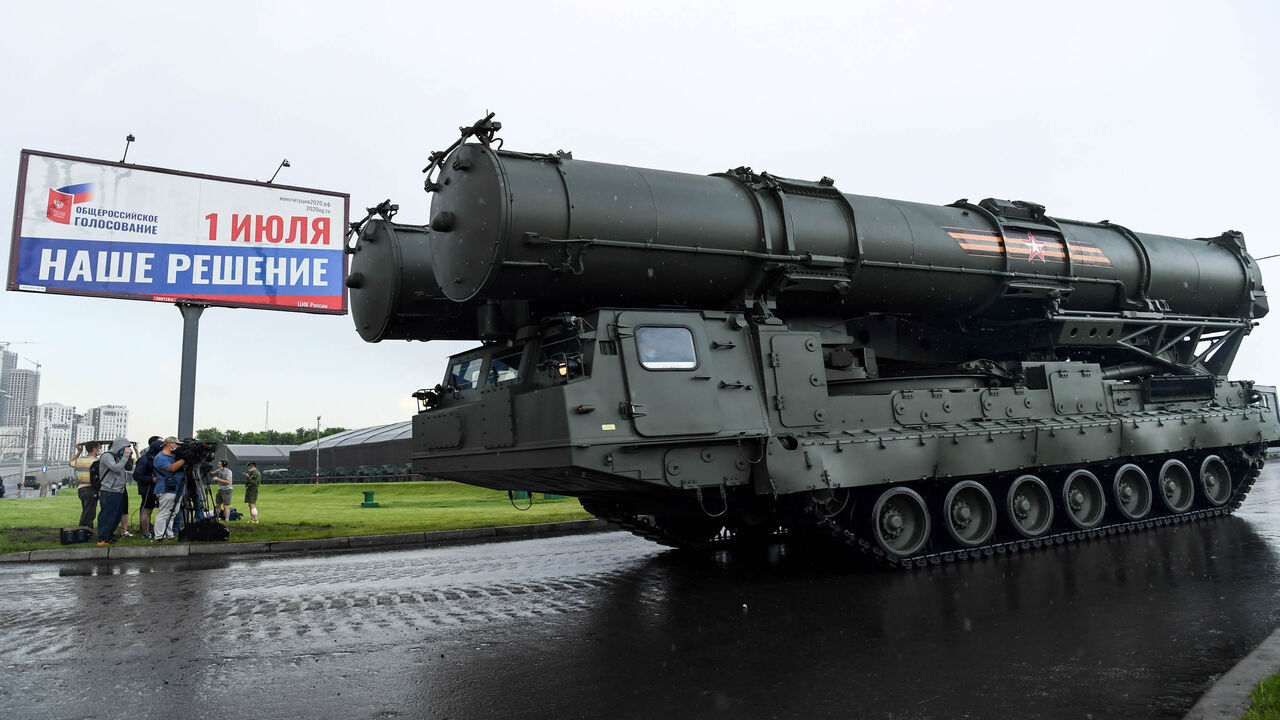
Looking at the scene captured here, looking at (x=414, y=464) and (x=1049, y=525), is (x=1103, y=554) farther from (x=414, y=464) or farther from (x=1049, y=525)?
(x=414, y=464)

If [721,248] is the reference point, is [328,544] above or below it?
below

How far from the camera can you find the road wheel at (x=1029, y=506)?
1079 cm

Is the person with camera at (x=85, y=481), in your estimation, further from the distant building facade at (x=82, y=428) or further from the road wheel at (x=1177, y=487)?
the distant building facade at (x=82, y=428)

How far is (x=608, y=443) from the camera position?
797 centimetres

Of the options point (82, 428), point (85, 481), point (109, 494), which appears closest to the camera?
point (109, 494)

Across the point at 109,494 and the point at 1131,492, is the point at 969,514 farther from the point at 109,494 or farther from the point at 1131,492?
the point at 109,494

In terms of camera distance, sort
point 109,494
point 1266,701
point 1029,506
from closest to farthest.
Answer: point 1266,701 → point 1029,506 → point 109,494

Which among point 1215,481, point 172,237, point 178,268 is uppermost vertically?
point 172,237

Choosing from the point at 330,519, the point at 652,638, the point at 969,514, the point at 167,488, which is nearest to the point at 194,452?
the point at 167,488

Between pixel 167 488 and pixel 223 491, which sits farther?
pixel 223 491

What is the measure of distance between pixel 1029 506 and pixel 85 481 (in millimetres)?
14361

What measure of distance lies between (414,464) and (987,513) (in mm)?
7048

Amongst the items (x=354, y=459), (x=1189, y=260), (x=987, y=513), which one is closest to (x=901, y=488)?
(x=987, y=513)

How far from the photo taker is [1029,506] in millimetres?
11195
